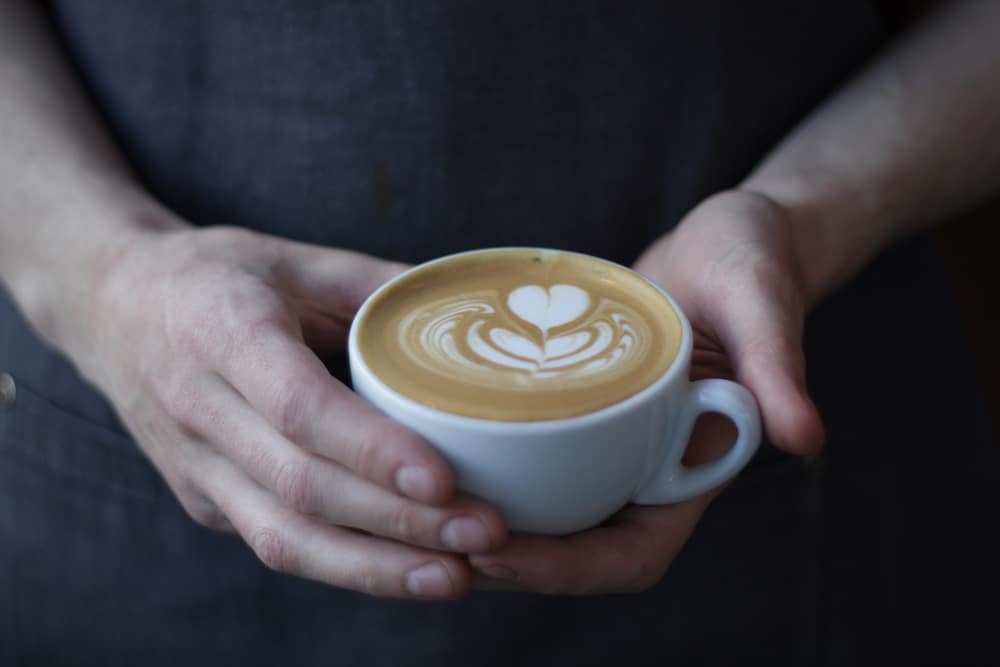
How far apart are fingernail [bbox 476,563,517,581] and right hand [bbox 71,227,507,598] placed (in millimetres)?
16

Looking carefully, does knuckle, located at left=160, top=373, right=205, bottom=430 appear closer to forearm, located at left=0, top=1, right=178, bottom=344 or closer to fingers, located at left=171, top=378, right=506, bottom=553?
fingers, located at left=171, top=378, right=506, bottom=553

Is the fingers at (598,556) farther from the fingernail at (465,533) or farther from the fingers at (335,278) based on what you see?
the fingers at (335,278)

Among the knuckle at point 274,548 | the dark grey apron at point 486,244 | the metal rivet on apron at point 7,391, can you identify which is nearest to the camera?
the knuckle at point 274,548

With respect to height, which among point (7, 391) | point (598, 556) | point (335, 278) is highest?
point (335, 278)

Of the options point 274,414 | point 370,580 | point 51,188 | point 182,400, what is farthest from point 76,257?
point 370,580

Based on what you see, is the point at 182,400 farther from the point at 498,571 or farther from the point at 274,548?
the point at 498,571

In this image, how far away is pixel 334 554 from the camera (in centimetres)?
77

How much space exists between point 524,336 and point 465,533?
0.20 m

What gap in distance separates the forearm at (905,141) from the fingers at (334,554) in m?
0.58

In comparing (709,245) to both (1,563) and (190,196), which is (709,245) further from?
(1,563)

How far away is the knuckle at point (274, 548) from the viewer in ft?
2.60

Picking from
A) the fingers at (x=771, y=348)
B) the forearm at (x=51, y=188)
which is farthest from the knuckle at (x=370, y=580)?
the forearm at (x=51, y=188)

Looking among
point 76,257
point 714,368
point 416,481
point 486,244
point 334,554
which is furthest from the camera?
point 486,244

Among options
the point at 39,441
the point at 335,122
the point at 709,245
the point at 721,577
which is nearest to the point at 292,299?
the point at 335,122
